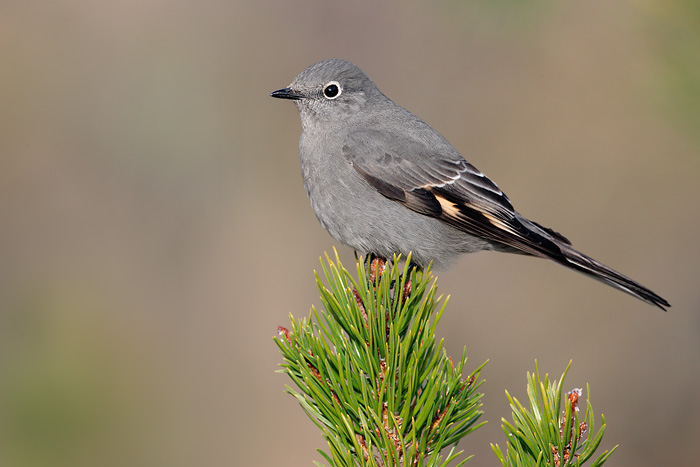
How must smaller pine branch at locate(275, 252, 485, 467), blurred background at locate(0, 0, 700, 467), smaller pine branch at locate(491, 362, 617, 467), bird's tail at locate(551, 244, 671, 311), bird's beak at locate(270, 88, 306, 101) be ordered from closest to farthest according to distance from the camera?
1. smaller pine branch at locate(491, 362, 617, 467)
2. smaller pine branch at locate(275, 252, 485, 467)
3. bird's tail at locate(551, 244, 671, 311)
4. bird's beak at locate(270, 88, 306, 101)
5. blurred background at locate(0, 0, 700, 467)

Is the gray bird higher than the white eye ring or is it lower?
lower

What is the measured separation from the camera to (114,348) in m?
4.36

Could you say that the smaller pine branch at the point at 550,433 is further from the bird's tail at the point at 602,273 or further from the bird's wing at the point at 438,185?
the bird's wing at the point at 438,185

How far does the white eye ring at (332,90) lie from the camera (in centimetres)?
389

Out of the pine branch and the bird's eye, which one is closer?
the pine branch

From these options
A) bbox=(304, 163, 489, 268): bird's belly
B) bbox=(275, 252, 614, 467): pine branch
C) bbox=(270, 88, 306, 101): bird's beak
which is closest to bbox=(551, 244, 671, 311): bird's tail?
bbox=(304, 163, 489, 268): bird's belly

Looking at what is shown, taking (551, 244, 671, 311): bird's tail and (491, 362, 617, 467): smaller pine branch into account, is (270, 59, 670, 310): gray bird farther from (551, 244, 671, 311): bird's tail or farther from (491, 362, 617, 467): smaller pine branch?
(491, 362, 617, 467): smaller pine branch

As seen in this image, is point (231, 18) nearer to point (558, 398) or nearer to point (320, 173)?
point (320, 173)

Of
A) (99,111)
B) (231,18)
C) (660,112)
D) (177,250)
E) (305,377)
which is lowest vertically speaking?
(305,377)

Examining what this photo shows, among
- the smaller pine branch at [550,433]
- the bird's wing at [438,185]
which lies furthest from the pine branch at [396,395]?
the bird's wing at [438,185]

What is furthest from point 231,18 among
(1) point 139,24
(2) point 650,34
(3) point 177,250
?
(2) point 650,34

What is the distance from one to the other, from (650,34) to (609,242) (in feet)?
8.95

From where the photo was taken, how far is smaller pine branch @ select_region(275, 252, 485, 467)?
1.81m

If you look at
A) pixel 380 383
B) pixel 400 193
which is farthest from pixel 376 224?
pixel 380 383
